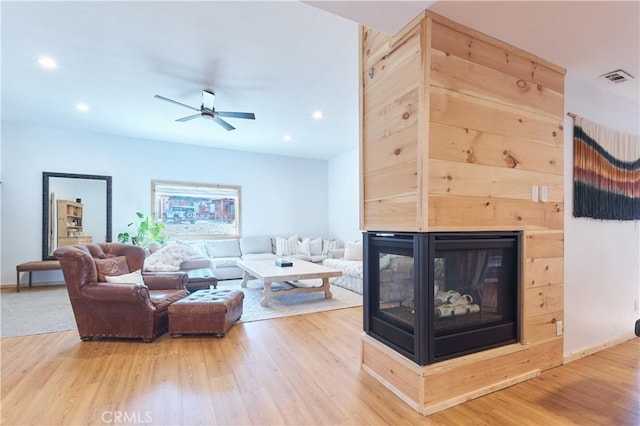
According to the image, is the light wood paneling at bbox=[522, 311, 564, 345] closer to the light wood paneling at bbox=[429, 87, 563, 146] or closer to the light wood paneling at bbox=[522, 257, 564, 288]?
the light wood paneling at bbox=[522, 257, 564, 288]

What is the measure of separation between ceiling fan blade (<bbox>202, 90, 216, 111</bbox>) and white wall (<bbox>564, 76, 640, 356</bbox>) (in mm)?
3620

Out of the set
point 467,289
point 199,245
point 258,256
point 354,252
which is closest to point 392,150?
point 467,289

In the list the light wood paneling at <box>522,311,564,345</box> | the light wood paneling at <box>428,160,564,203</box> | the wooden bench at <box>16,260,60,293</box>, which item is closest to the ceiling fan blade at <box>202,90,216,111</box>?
the light wood paneling at <box>428,160,564,203</box>

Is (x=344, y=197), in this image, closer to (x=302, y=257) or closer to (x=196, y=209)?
(x=302, y=257)

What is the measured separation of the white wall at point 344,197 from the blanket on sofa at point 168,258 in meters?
3.49

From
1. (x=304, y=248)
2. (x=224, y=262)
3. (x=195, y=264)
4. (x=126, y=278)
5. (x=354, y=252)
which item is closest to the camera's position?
(x=126, y=278)

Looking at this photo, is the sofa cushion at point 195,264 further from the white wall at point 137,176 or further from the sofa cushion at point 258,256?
the white wall at point 137,176

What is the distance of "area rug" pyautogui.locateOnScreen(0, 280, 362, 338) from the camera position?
11.0ft

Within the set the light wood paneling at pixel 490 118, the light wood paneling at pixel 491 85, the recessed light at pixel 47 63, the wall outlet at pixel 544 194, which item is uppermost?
the recessed light at pixel 47 63

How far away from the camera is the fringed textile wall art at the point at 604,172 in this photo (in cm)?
263

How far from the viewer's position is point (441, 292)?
1944 mm

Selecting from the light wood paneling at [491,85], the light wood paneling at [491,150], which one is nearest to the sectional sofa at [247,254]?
the light wood paneling at [491,150]

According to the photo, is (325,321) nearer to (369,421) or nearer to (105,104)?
(369,421)

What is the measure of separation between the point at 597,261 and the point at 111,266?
4.80 meters
